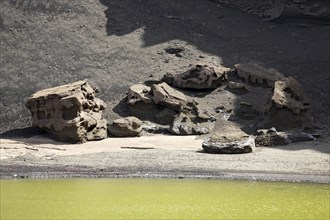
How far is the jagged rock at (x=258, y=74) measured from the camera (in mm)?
24875

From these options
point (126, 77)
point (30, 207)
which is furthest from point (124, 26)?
point (30, 207)

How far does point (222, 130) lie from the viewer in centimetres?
2227

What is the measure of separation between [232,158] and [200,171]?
1.84 meters

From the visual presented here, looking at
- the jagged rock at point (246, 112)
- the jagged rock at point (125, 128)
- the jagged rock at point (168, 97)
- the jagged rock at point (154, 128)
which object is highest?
the jagged rock at point (168, 97)

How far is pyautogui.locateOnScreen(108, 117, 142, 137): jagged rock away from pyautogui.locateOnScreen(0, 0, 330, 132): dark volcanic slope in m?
1.91

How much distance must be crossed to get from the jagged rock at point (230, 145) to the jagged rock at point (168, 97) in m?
4.66

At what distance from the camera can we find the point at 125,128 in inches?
856

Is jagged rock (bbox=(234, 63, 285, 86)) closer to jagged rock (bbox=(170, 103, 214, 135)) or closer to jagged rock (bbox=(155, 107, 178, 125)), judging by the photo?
jagged rock (bbox=(170, 103, 214, 135))

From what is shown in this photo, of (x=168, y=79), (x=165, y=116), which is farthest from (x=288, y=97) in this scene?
(x=168, y=79)

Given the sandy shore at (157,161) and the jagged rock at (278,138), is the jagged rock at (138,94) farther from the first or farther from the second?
the jagged rock at (278,138)

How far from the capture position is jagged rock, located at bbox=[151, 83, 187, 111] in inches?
920

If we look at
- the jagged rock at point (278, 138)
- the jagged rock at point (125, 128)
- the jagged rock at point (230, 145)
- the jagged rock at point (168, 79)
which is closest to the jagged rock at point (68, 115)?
the jagged rock at point (125, 128)

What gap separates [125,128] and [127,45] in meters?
8.99

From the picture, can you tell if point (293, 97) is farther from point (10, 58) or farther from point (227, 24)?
point (10, 58)
